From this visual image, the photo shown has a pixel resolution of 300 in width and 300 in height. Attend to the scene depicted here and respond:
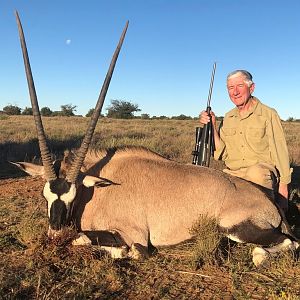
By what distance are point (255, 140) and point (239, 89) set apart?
0.70 meters

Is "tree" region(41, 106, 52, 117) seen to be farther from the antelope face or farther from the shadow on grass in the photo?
the antelope face

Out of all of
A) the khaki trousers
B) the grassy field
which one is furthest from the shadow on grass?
the khaki trousers

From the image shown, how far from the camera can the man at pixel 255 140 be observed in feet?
17.3

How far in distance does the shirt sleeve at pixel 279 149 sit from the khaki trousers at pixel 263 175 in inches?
4.1

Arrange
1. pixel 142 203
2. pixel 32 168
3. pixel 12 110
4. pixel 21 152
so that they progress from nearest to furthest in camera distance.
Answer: pixel 142 203 → pixel 32 168 → pixel 21 152 → pixel 12 110

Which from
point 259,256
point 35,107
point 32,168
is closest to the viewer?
point 259,256

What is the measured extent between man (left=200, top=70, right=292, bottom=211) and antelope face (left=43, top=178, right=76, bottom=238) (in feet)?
7.80

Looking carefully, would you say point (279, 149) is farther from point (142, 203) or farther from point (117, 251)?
point (117, 251)

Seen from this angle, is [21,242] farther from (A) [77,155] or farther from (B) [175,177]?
(B) [175,177]

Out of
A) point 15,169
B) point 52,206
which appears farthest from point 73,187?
point 15,169

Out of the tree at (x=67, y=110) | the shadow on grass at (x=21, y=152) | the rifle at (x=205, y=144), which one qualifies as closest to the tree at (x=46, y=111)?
the tree at (x=67, y=110)

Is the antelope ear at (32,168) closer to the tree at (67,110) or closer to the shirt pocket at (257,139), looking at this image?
the shirt pocket at (257,139)

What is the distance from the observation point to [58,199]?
4137 mm

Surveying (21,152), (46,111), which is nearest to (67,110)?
(46,111)
